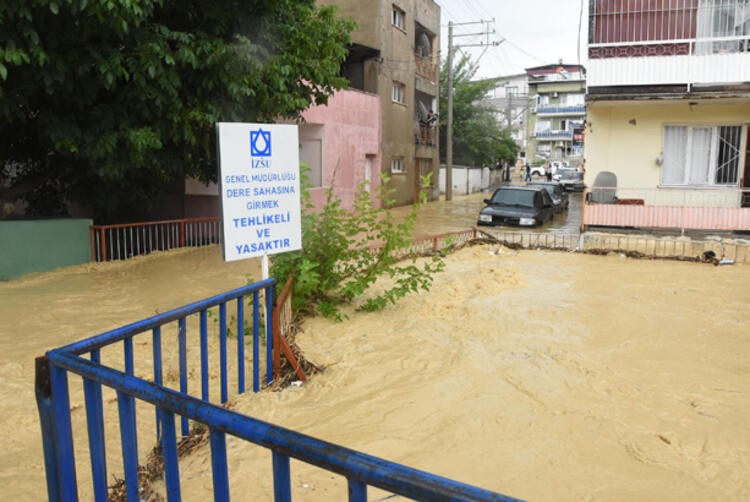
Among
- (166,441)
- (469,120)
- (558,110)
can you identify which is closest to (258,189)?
(166,441)

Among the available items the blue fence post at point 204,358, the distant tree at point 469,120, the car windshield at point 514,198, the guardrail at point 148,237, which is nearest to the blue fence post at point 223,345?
the blue fence post at point 204,358

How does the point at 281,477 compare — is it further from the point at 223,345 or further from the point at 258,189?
the point at 258,189

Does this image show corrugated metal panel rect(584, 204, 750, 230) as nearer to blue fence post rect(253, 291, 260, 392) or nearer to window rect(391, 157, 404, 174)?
blue fence post rect(253, 291, 260, 392)

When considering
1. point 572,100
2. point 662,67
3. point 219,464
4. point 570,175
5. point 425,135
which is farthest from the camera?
point 572,100

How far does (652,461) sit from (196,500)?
8.97 feet

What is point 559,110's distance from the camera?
237 ft

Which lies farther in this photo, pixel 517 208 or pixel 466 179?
pixel 466 179

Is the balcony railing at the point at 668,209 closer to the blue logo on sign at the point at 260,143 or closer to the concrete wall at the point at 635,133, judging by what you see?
the concrete wall at the point at 635,133

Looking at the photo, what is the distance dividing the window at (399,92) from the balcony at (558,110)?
49.0m

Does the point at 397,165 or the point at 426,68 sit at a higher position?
the point at 426,68

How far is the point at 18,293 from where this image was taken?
360 inches

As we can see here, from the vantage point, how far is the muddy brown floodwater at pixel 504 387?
380 cm

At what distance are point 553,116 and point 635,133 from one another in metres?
60.2

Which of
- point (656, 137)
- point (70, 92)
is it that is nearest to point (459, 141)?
point (656, 137)
